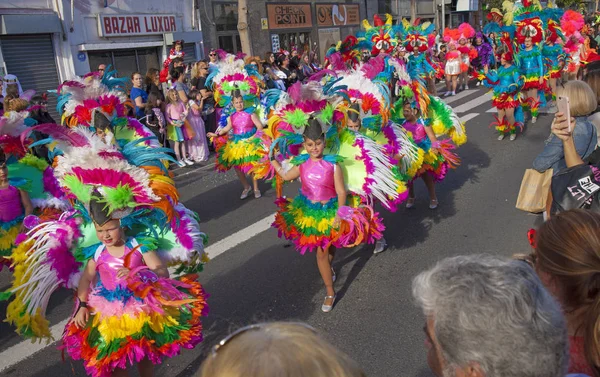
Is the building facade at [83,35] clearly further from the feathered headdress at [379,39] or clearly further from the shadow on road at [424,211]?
the shadow on road at [424,211]

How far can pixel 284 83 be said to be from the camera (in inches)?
571

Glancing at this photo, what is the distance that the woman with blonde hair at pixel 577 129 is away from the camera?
348 cm

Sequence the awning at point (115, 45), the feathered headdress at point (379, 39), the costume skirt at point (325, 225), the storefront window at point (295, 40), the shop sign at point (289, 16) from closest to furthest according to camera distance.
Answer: the costume skirt at point (325, 225), the feathered headdress at point (379, 39), the awning at point (115, 45), the shop sign at point (289, 16), the storefront window at point (295, 40)

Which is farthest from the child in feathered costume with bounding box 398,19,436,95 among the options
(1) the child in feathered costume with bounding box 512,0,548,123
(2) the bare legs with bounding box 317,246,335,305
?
(2) the bare legs with bounding box 317,246,335,305

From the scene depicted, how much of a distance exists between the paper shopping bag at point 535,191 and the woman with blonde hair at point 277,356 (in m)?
2.70

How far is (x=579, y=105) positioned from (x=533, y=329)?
2.42m

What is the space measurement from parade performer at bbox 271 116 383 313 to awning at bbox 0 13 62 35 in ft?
35.9

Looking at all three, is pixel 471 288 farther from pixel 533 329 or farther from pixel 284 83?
pixel 284 83

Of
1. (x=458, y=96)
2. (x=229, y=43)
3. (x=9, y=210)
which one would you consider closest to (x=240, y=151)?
(x=9, y=210)

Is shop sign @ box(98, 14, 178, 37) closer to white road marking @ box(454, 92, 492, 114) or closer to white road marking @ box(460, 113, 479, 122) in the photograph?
white road marking @ box(454, 92, 492, 114)

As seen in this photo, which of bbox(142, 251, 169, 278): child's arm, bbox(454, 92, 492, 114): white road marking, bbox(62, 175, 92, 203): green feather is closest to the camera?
bbox(62, 175, 92, 203): green feather

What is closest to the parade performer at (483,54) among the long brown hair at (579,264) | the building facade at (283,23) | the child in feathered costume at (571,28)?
the building facade at (283,23)

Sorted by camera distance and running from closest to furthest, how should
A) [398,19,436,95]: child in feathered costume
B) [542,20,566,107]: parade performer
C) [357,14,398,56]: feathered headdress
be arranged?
[357,14,398,56]: feathered headdress → [398,19,436,95]: child in feathered costume → [542,20,566,107]: parade performer

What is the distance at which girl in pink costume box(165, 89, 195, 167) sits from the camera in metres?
10.7
